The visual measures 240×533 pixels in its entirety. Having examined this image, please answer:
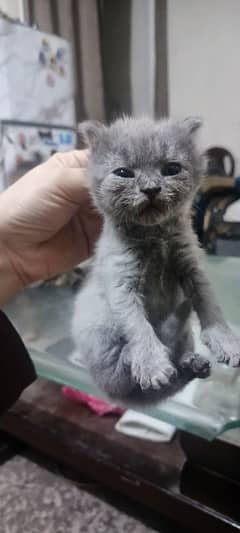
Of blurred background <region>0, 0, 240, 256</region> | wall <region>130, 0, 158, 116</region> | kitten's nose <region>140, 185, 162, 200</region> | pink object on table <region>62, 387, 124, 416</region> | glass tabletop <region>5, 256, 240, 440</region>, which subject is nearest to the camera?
kitten's nose <region>140, 185, 162, 200</region>

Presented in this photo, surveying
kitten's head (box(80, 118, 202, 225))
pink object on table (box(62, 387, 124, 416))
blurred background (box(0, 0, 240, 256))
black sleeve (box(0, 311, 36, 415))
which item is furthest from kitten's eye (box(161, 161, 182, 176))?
blurred background (box(0, 0, 240, 256))

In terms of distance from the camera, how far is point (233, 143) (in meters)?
1.42

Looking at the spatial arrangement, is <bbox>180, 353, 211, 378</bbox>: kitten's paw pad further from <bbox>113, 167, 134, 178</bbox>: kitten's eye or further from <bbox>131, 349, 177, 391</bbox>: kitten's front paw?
<bbox>113, 167, 134, 178</bbox>: kitten's eye

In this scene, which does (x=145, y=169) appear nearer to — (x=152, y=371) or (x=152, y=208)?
(x=152, y=208)

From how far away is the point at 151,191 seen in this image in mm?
308

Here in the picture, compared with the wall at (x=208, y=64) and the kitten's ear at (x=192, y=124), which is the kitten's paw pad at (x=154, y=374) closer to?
the kitten's ear at (x=192, y=124)

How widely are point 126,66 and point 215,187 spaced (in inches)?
41.5

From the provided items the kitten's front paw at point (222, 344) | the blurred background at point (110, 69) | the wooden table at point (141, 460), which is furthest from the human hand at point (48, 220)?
the blurred background at point (110, 69)

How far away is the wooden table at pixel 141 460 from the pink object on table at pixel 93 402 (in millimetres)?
17

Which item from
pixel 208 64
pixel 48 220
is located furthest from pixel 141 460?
pixel 208 64

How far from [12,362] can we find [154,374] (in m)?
0.32

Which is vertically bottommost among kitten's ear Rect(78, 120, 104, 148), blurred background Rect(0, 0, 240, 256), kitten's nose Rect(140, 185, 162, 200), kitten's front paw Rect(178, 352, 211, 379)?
kitten's front paw Rect(178, 352, 211, 379)

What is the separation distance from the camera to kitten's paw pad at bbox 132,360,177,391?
1.01ft

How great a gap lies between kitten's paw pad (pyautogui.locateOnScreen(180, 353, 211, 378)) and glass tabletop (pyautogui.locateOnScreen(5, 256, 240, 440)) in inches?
3.6
